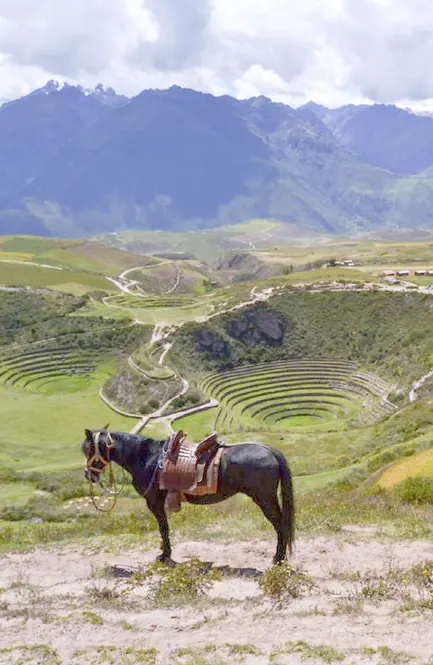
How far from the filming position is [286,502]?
11.6 meters

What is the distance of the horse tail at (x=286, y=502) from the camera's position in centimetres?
1156

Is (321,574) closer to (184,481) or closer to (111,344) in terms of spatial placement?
(184,481)

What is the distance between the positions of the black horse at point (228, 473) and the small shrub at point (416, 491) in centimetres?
684

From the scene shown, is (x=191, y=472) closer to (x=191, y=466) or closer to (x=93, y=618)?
(x=191, y=466)

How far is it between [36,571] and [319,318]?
70.9 meters

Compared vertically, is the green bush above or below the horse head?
below

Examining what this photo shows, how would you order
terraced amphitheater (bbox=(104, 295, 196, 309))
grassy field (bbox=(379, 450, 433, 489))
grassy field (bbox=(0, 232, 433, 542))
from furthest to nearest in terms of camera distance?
terraced amphitheater (bbox=(104, 295, 196, 309))
grassy field (bbox=(0, 232, 433, 542))
grassy field (bbox=(379, 450, 433, 489))

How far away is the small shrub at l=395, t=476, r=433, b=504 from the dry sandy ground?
4.78 m

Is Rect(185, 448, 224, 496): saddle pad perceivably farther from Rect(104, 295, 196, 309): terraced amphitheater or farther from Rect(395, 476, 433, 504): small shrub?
Rect(104, 295, 196, 309): terraced amphitheater

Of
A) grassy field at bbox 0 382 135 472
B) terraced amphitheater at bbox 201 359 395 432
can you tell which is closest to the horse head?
grassy field at bbox 0 382 135 472

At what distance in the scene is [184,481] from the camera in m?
12.1

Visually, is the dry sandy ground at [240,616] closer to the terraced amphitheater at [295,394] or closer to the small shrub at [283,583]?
the small shrub at [283,583]

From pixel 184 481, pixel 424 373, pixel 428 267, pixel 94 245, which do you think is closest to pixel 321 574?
pixel 184 481

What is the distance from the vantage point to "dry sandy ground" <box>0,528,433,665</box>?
833 cm
